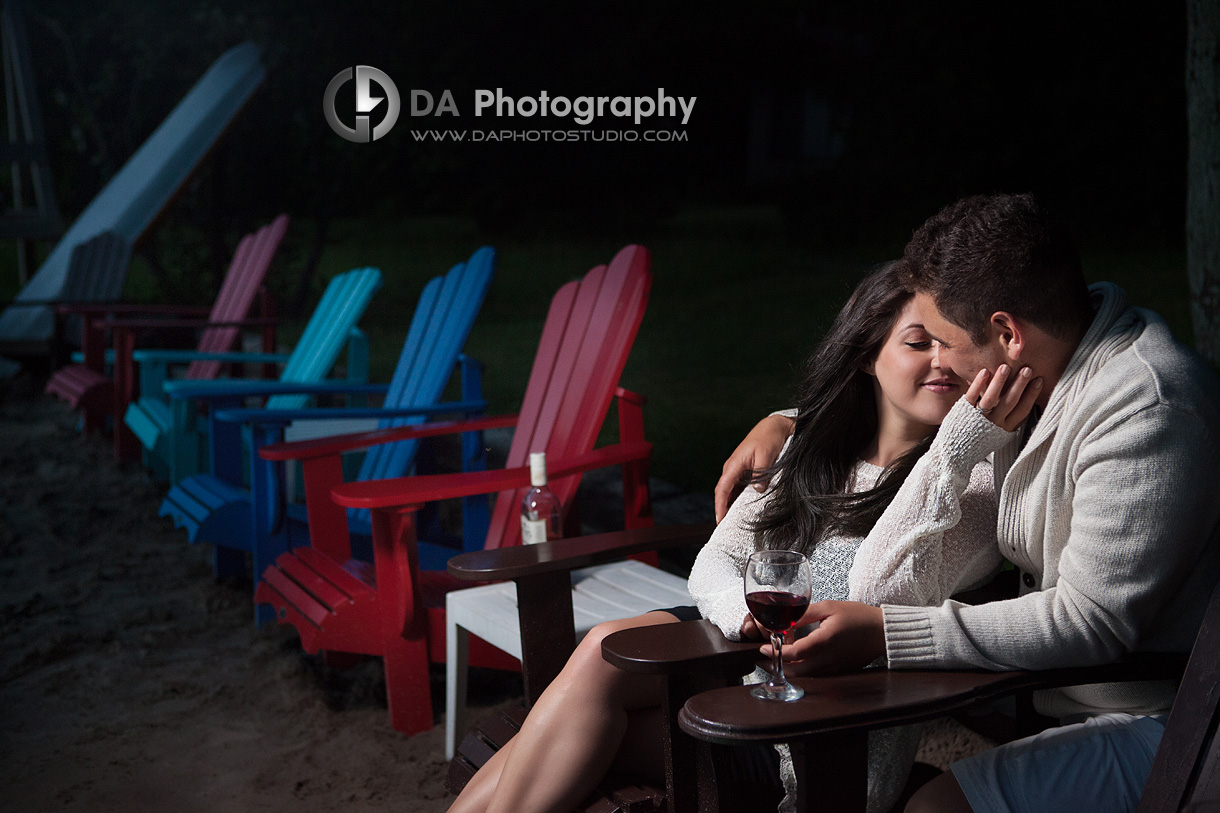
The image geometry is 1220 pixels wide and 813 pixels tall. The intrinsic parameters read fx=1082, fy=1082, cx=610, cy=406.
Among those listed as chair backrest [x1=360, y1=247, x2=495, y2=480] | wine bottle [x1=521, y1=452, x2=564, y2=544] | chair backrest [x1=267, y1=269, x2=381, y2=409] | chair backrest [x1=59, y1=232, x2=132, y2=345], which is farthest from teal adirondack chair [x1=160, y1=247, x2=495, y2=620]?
chair backrest [x1=59, y1=232, x2=132, y2=345]

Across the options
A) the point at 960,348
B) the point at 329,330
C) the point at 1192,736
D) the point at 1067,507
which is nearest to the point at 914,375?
the point at 960,348

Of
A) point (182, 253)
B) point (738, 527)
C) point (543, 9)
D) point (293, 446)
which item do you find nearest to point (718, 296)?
point (543, 9)

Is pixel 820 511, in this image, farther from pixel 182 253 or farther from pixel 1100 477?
pixel 182 253

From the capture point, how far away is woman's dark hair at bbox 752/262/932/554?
1.69m

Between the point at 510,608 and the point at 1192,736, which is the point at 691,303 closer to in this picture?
the point at 510,608

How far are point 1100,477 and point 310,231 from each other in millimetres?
12665

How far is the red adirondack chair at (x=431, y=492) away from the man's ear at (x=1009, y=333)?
121 centimetres

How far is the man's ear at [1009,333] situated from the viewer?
1368mm

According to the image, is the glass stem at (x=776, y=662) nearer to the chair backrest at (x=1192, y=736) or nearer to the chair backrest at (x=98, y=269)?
the chair backrest at (x=1192, y=736)

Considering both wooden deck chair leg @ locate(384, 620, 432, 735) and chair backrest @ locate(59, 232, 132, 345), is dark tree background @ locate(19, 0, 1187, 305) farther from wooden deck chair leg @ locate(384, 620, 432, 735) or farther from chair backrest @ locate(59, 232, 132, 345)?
wooden deck chair leg @ locate(384, 620, 432, 735)

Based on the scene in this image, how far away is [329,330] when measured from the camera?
14.4ft

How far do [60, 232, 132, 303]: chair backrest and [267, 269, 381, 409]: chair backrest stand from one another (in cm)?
289

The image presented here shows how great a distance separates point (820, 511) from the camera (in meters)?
1.72

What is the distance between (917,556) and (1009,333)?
32 centimetres
